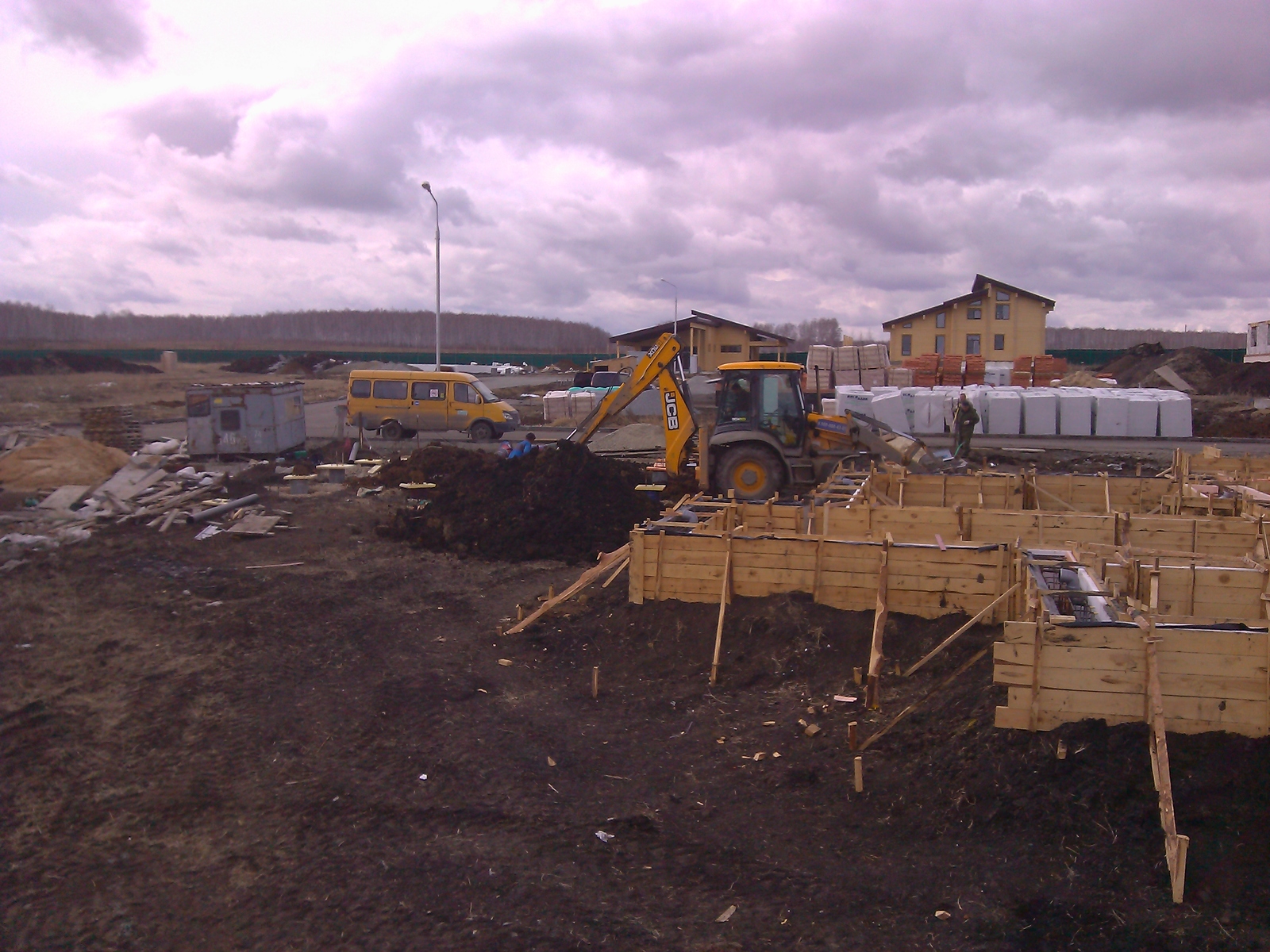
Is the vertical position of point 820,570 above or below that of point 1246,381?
below

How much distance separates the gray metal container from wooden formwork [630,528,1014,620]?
1542 centimetres

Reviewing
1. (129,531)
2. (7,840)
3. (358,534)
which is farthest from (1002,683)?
(129,531)

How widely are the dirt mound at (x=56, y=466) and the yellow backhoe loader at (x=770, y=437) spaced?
11769mm

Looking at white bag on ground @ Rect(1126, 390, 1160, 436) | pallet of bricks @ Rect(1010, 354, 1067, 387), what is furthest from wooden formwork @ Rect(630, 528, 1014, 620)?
pallet of bricks @ Rect(1010, 354, 1067, 387)

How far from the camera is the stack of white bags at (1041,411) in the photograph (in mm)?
28406

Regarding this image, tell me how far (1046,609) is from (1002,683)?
575mm

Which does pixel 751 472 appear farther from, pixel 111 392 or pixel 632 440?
pixel 111 392

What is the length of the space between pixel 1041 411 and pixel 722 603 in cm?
2389

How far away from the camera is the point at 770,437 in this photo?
15625 millimetres

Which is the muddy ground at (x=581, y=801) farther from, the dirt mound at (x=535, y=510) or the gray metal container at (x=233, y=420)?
the gray metal container at (x=233, y=420)

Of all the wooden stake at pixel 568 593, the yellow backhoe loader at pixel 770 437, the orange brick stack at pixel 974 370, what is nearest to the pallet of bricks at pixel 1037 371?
the orange brick stack at pixel 974 370

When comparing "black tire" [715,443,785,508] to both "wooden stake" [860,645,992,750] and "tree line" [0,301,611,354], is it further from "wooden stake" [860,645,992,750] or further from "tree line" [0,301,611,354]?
"tree line" [0,301,611,354]

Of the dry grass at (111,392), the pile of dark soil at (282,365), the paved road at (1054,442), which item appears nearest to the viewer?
the paved road at (1054,442)

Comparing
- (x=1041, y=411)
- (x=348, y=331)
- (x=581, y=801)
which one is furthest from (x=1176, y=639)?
(x=348, y=331)
